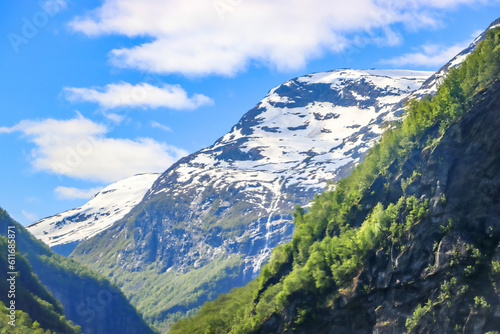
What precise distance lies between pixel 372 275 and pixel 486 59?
45.3 metres

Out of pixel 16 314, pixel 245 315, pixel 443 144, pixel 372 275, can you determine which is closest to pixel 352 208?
pixel 372 275

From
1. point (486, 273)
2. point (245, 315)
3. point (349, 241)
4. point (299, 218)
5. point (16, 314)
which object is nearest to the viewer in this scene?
point (486, 273)

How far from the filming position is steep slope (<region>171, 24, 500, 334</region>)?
85.9m

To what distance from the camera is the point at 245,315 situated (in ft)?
441

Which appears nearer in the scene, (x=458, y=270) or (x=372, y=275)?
(x=458, y=270)

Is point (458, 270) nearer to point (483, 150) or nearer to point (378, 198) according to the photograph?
point (483, 150)

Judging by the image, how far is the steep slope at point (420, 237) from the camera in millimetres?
85938

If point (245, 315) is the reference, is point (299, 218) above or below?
above

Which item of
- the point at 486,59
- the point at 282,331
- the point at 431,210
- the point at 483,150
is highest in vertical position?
the point at 486,59

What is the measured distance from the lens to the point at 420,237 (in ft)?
306

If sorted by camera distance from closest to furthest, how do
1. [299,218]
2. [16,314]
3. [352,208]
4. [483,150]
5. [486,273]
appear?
[486,273] < [483,150] < [352,208] < [299,218] < [16,314]

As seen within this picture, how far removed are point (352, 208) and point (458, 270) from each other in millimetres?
37822

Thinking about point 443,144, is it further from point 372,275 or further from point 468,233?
point 372,275

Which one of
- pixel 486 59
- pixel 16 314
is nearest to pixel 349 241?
pixel 486 59
